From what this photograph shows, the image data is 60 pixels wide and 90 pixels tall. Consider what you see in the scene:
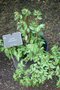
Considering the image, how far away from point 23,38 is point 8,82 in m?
0.49

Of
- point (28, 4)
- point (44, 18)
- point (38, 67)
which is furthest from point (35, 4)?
point (38, 67)

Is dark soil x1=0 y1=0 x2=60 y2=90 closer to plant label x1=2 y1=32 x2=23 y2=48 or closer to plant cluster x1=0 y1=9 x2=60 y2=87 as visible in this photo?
plant cluster x1=0 y1=9 x2=60 y2=87

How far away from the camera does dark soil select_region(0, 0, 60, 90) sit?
246 centimetres

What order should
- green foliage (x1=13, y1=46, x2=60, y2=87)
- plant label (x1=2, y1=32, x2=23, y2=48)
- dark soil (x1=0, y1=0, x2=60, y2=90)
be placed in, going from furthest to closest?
1. dark soil (x1=0, y1=0, x2=60, y2=90)
2. plant label (x1=2, y1=32, x2=23, y2=48)
3. green foliage (x1=13, y1=46, x2=60, y2=87)

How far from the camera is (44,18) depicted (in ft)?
10.6

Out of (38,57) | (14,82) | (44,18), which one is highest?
(38,57)

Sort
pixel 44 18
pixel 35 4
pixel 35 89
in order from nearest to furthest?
pixel 35 89 → pixel 44 18 → pixel 35 4

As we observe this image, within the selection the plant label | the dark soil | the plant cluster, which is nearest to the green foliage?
the plant cluster

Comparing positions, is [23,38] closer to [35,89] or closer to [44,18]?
[35,89]

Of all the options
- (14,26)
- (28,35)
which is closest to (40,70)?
(28,35)

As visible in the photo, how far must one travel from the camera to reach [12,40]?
217cm

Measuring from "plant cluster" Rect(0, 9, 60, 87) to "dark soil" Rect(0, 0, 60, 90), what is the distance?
1.09 feet

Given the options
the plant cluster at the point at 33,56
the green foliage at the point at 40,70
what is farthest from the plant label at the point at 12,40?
the green foliage at the point at 40,70

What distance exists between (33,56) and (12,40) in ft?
0.74
